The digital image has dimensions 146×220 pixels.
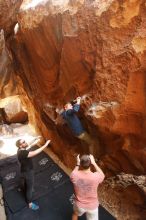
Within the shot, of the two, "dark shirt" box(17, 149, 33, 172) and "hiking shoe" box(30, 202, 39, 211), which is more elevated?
"dark shirt" box(17, 149, 33, 172)

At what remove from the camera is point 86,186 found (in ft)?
15.1

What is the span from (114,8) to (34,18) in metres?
2.61

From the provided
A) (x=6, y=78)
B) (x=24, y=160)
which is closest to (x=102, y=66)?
(x=24, y=160)

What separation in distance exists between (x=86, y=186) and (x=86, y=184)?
42 mm

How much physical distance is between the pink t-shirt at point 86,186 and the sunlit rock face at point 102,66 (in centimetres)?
122

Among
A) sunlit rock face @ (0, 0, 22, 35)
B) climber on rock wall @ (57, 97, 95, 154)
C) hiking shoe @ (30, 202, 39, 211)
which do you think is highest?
sunlit rock face @ (0, 0, 22, 35)

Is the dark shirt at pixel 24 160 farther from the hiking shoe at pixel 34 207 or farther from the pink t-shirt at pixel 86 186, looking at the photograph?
the pink t-shirt at pixel 86 186

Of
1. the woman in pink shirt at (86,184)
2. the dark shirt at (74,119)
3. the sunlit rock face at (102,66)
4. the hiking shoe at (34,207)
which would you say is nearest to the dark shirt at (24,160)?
the hiking shoe at (34,207)

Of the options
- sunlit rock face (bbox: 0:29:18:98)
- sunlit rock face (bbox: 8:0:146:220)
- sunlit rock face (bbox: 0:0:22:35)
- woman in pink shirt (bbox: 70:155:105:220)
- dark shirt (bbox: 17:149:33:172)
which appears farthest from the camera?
sunlit rock face (bbox: 0:29:18:98)

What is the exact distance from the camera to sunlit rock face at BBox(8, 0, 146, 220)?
4.96 metres

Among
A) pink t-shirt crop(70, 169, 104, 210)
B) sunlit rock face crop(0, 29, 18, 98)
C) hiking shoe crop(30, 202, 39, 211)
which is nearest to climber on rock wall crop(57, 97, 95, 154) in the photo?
pink t-shirt crop(70, 169, 104, 210)

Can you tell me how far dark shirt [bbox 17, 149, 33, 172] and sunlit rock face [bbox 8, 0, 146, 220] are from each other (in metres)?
1.31

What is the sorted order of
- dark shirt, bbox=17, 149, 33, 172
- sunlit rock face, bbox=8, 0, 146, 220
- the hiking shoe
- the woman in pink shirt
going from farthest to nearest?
the hiking shoe → dark shirt, bbox=17, 149, 33, 172 → sunlit rock face, bbox=8, 0, 146, 220 → the woman in pink shirt

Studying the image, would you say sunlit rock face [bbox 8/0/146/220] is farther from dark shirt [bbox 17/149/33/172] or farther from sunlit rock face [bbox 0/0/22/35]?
dark shirt [bbox 17/149/33/172]
